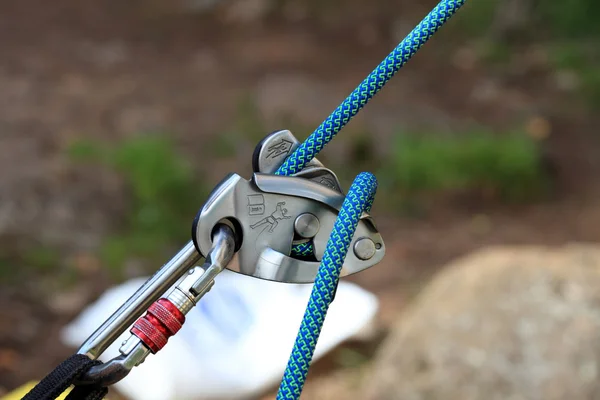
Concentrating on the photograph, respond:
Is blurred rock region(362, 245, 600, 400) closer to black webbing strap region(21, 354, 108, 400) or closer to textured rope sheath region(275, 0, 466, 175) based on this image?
textured rope sheath region(275, 0, 466, 175)

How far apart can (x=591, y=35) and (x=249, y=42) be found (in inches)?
85.4

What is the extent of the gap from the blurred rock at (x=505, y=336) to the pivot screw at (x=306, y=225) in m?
0.94

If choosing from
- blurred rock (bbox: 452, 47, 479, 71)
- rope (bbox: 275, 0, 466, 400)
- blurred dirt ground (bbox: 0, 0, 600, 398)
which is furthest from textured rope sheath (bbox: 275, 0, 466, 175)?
blurred rock (bbox: 452, 47, 479, 71)

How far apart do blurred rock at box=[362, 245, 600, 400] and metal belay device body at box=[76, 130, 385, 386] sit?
892mm

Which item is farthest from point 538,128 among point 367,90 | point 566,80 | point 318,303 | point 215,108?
point 318,303

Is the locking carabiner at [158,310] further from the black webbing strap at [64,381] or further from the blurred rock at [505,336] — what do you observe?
the blurred rock at [505,336]

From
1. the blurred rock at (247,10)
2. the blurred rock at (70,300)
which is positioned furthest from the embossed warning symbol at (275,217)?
the blurred rock at (247,10)

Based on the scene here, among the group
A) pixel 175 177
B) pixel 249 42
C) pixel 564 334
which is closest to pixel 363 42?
pixel 249 42

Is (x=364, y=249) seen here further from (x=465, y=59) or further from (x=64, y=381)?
(x=465, y=59)

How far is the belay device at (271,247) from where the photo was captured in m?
0.56

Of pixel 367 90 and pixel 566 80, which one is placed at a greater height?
pixel 566 80

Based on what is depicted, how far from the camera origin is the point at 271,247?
614mm

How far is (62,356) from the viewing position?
2.09m

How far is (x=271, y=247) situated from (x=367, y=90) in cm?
18
